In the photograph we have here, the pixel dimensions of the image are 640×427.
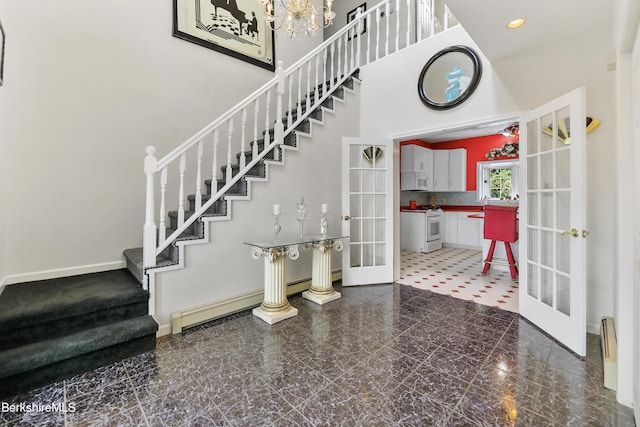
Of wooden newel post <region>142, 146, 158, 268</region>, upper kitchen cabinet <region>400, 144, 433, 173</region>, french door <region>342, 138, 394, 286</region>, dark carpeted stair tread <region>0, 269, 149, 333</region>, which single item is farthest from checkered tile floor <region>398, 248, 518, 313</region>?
dark carpeted stair tread <region>0, 269, 149, 333</region>

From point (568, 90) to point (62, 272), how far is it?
513 centimetres

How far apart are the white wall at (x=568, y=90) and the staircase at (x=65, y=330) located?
3.67 metres

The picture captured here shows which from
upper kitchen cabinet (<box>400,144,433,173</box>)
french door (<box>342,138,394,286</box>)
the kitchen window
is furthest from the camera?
upper kitchen cabinet (<box>400,144,433,173</box>)

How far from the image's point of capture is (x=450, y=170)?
7.13 metres

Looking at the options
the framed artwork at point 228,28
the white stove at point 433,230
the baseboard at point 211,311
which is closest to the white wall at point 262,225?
the baseboard at point 211,311

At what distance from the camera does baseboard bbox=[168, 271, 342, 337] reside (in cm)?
257

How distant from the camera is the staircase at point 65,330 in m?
1.84

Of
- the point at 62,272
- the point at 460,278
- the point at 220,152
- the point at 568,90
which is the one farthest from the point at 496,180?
the point at 62,272

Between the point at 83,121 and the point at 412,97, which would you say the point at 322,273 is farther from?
the point at 83,121

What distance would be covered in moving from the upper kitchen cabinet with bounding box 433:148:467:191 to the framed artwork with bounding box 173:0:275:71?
15.2 ft

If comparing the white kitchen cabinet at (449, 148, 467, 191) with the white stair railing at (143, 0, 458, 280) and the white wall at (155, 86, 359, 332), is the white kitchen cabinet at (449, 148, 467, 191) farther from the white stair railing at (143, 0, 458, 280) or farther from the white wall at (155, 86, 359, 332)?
the white wall at (155, 86, 359, 332)

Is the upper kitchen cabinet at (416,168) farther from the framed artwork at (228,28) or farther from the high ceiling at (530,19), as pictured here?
the high ceiling at (530,19)

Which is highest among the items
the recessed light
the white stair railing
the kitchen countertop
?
the recessed light

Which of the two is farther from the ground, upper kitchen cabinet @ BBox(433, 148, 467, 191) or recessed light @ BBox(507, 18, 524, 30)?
recessed light @ BBox(507, 18, 524, 30)
